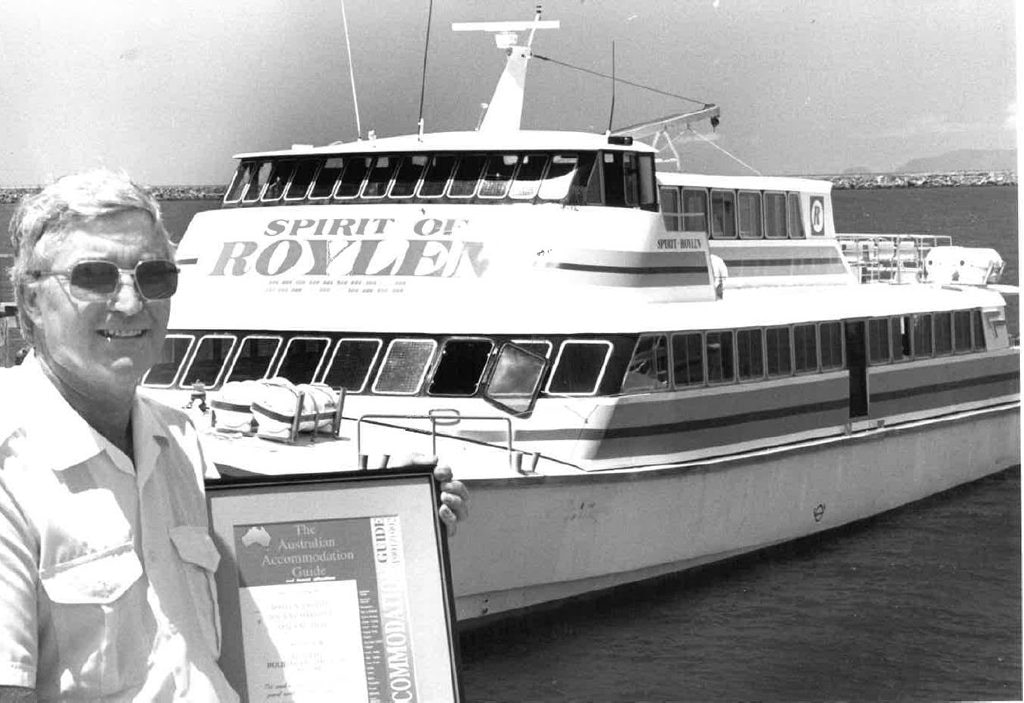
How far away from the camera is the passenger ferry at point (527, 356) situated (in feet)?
28.0

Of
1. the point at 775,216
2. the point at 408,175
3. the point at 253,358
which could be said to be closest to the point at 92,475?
the point at 253,358

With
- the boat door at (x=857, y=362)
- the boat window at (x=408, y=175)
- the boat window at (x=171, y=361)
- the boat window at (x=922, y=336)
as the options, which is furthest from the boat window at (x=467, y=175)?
the boat window at (x=922, y=336)

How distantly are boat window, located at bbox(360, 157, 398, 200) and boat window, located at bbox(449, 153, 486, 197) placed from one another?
1.41 ft

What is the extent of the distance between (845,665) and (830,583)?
4.71ft

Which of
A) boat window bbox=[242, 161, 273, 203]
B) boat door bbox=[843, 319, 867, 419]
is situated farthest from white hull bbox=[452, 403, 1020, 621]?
boat window bbox=[242, 161, 273, 203]

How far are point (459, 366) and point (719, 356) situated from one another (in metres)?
Answer: 1.79

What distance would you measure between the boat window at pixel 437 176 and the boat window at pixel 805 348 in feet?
8.32

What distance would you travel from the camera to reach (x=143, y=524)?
221 cm

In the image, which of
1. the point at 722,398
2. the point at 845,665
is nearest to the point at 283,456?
the point at 722,398

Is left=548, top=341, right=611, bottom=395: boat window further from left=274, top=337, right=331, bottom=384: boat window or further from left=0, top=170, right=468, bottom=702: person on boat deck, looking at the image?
left=0, top=170, right=468, bottom=702: person on boat deck

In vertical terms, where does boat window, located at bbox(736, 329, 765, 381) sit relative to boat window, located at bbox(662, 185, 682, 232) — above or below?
below

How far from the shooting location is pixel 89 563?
211 cm

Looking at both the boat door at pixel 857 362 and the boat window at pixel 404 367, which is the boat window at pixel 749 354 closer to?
the boat door at pixel 857 362

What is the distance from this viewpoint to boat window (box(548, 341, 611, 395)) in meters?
8.84
